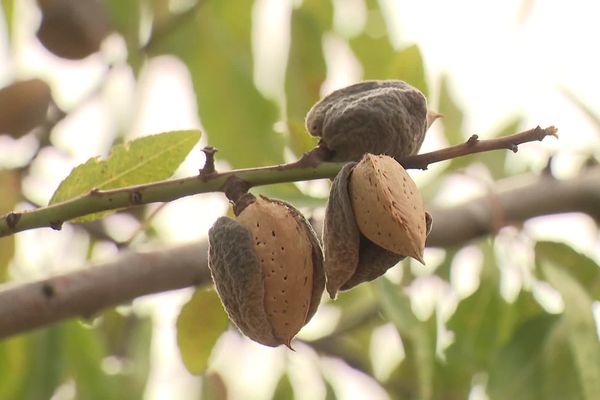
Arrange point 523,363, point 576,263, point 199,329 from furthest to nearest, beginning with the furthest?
point 576,263
point 523,363
point 199,329

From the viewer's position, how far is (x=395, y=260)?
884 millimetres

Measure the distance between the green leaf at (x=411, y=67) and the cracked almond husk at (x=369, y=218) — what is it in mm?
615

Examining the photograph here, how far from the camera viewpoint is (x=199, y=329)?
1.24 meters

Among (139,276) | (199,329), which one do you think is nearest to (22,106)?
(139,276)

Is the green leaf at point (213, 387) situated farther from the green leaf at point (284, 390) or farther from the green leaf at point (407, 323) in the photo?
the green leaf at point (407, 323)

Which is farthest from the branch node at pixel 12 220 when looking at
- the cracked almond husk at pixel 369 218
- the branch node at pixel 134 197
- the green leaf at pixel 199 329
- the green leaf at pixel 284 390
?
the green leaf at pixel 284 390

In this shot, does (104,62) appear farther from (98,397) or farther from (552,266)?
(552,266)

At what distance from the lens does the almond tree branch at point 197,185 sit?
86 centimetres

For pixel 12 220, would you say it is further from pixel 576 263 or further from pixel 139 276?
pixel 576 263

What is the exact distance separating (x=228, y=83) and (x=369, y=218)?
0.88 meters

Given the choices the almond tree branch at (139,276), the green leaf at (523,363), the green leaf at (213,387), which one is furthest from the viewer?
the green leaf at (213,387)

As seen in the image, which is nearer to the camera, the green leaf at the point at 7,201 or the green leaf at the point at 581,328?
the green leaf at the point at 581,328

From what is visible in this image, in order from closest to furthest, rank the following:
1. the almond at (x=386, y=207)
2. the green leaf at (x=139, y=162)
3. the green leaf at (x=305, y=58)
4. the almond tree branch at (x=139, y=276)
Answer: the almond at (x=386, y=207), the green leaf at (x=139, y=162), the almond tree branch at (x=139, y=276), the green leaf at (x=305, y=58)

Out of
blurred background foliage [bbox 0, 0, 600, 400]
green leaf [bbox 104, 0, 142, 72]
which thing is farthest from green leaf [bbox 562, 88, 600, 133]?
green leaf [bbox 104, 0, 142, 72]
